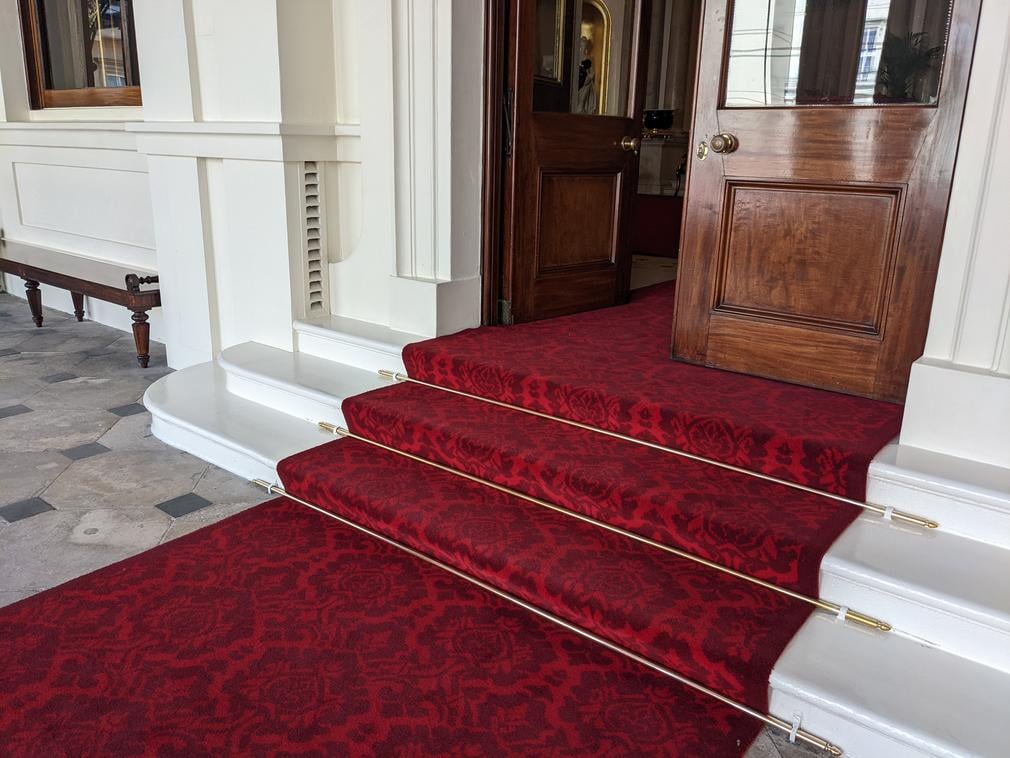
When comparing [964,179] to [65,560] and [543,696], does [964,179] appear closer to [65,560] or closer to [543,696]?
[543,696]

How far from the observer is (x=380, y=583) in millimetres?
2447

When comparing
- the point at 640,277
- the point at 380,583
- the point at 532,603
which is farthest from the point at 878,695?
the point at 640,277

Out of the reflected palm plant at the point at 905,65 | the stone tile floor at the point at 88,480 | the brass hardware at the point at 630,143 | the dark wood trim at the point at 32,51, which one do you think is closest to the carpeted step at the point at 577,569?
the stone tile floor at the point at 88,480

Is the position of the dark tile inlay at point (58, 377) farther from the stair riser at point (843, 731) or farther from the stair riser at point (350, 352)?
the stair riser at point (843, 731)

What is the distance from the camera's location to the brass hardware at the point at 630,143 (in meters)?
3.99

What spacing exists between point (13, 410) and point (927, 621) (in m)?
4.16

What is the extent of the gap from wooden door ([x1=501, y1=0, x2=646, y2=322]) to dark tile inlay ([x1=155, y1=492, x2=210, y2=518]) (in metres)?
1.56

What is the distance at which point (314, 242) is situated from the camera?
3.97m

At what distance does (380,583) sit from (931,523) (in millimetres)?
1565

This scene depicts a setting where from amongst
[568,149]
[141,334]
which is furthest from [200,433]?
[568,149]

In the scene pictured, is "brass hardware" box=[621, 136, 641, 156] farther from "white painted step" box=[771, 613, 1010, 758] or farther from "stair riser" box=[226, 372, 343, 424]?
"white painted step" box=[771, 613, 1010, 758]

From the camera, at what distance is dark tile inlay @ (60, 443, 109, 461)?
3535 millimetres

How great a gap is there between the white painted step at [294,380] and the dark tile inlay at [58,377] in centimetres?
126

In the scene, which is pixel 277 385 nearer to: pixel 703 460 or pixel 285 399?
pixel 285 399
